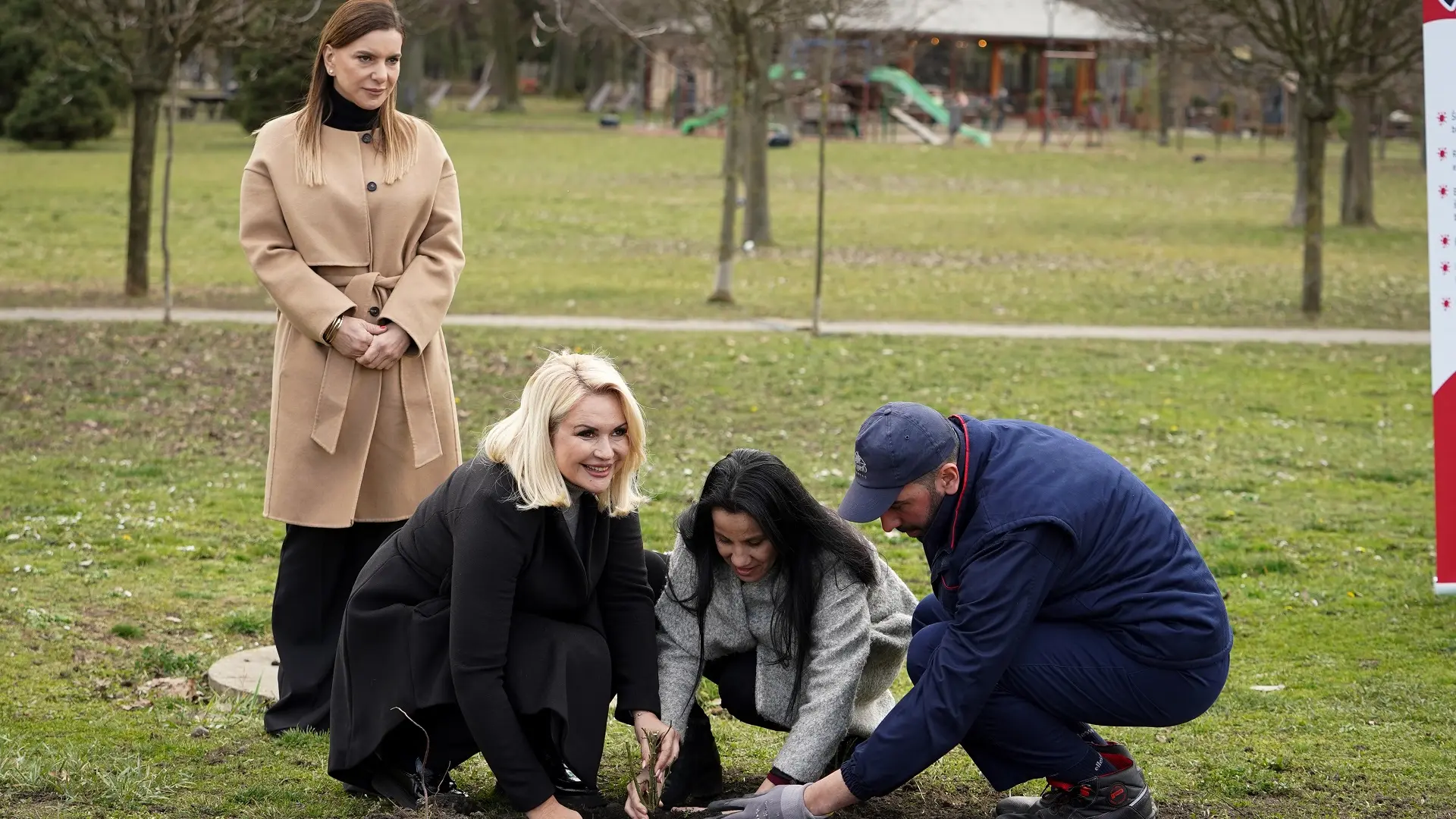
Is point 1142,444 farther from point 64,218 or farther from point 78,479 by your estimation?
point 64,218

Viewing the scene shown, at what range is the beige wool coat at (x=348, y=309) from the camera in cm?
461

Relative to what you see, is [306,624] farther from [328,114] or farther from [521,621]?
[328,114]

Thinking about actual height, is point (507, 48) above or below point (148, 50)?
above

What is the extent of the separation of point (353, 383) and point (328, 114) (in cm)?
78

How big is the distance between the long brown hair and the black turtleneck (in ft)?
0.04

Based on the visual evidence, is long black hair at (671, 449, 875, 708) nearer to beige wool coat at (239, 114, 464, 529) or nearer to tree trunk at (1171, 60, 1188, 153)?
beige wool coat at (239, 114, 464, 529)

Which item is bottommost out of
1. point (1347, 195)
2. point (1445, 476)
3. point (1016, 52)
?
point (1445, 476)

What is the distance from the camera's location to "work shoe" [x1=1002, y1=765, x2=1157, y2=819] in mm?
3889

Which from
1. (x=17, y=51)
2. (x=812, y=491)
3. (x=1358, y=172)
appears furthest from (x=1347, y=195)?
(x=17, y=51)

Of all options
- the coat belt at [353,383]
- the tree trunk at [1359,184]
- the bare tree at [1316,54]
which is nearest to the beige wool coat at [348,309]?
the coat belt at [353,383]

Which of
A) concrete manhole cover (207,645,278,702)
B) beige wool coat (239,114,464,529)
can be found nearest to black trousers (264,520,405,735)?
beige wool coat (239,114,464,529)

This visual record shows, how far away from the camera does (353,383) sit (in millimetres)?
4684

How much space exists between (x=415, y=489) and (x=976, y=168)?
34.1 m

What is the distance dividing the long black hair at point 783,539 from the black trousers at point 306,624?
120 cm
